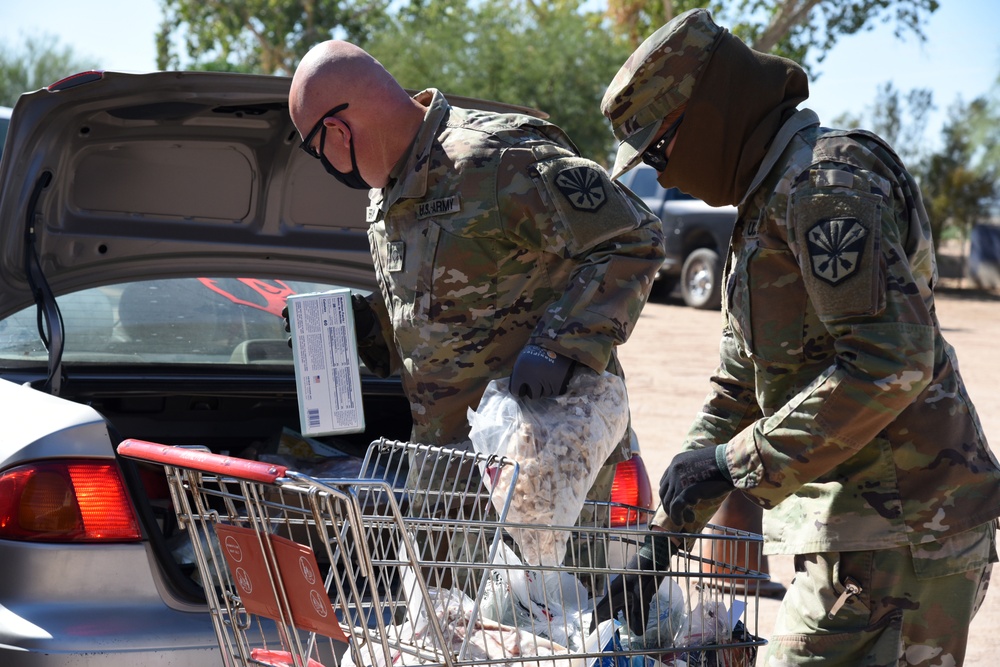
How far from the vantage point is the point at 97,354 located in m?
3.25

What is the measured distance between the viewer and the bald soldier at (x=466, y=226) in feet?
8.48

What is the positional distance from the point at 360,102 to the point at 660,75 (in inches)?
42.2

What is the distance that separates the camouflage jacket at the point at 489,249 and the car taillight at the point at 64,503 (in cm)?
83

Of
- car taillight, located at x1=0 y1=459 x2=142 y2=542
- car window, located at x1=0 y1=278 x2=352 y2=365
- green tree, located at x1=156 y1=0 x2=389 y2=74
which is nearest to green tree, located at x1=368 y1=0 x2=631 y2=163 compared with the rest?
green tree, located at x1=156 y1=0 x2=389 y2=74

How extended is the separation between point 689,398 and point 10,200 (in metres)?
7.12

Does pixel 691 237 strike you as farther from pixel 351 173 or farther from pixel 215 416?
pixel 351 173

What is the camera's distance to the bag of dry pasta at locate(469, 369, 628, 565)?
2074mm

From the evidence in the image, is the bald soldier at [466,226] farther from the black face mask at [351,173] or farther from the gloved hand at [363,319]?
the gloved hand at [363,319]

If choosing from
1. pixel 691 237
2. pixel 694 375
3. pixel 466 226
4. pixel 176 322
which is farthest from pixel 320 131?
pixel 691 237

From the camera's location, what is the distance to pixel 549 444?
2.19m

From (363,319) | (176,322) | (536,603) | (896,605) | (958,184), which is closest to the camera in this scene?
(896,605)

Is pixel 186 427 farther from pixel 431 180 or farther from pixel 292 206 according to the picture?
pixel 431 180

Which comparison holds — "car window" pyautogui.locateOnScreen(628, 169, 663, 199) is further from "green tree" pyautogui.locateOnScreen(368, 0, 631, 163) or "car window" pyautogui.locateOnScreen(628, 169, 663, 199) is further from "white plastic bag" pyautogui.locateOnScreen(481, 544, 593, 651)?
"white plastic bag" pyautogui.locateOnScreen(481, 544, 593, 651)

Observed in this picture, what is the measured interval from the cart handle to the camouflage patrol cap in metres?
0.88
